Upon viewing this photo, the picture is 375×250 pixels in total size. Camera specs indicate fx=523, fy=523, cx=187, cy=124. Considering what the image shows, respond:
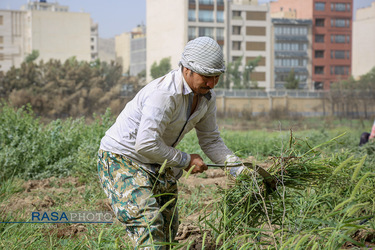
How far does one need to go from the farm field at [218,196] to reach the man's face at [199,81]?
496 mm

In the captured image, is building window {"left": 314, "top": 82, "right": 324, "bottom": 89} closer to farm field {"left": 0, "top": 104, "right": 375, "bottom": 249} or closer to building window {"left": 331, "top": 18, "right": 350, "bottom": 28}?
building window {"left": 331, "top": 18, "right": 350, "bottom": 28}

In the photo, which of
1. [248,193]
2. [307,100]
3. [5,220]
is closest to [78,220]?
[5,220]

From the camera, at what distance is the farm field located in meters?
2.76

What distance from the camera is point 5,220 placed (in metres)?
4.22

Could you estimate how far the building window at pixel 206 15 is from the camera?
184 ft

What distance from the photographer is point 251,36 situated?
61.4 meters

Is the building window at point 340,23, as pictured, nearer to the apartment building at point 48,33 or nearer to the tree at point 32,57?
the apartment building at point 48,33

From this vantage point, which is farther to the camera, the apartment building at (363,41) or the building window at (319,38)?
the building window at (319,38)

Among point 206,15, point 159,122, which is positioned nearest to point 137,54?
point 206,15

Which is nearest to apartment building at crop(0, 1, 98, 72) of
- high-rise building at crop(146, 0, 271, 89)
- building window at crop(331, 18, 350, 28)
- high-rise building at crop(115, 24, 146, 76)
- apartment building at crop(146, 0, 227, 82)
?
apartment building at crop(146, 0, 227, 82)

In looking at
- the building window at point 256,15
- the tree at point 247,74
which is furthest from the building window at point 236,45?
the tree at point 247,74

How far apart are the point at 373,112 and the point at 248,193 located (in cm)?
2788

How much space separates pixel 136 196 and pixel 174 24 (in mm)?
51816

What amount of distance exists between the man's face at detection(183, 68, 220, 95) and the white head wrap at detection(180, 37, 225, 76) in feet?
0.12
